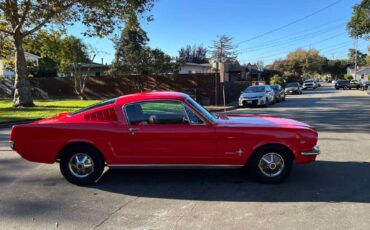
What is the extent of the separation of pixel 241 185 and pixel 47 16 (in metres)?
20.4

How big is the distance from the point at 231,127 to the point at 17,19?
68.6ft

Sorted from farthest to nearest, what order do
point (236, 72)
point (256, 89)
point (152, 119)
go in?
point (236, 72), point (256, 89), point (152, 119)

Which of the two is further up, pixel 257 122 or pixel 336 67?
pixel 336 67

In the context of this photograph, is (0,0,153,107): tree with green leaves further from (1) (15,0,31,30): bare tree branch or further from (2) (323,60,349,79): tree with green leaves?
(2) (323,60,349,79): tree with green leaves

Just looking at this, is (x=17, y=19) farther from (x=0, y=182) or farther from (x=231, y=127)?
(x=231, y=127)

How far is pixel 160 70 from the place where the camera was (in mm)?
33906

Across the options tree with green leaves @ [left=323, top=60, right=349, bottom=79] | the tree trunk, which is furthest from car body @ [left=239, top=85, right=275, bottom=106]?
tree with green leaves @ [left=323, top=60, right=349, bottom=79]

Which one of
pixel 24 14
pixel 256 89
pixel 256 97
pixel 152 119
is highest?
pixel 24 14

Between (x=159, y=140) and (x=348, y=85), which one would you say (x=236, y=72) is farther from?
(x=159, y=140)

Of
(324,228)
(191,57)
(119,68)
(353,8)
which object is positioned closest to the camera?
(324,228)

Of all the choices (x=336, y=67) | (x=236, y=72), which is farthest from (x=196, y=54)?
(x=336, y=67)

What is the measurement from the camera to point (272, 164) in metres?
6.24

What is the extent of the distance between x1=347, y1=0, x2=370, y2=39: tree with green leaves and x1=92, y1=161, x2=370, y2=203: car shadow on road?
111ft

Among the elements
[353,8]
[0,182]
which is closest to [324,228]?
[0,182]
